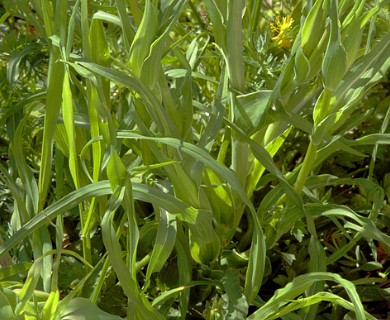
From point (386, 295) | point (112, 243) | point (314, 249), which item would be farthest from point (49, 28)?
point (386, 295)

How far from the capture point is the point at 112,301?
2.95 ft

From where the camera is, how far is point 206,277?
0.91 m

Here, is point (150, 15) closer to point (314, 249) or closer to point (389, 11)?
point (314, 249)

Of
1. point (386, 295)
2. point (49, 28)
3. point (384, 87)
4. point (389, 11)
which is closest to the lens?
point (49, 28)

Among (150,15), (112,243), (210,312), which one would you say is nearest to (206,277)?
(210,312)

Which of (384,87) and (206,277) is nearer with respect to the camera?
(206,277)

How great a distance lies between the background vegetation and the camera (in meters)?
0.77

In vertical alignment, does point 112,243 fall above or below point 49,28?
below

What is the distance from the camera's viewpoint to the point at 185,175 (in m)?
0.83

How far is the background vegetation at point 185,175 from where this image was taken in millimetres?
767

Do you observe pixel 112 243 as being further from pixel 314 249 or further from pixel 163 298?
pixel 314 249

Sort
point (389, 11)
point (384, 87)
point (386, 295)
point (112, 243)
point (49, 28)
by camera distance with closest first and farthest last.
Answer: point (112, 243) < point (49, 28) < point (386, 295) < point (389, 11) < point (384, 87)

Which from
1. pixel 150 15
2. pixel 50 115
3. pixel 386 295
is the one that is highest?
pixel 150 15

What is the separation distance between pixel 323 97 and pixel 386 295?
12.3 inches
